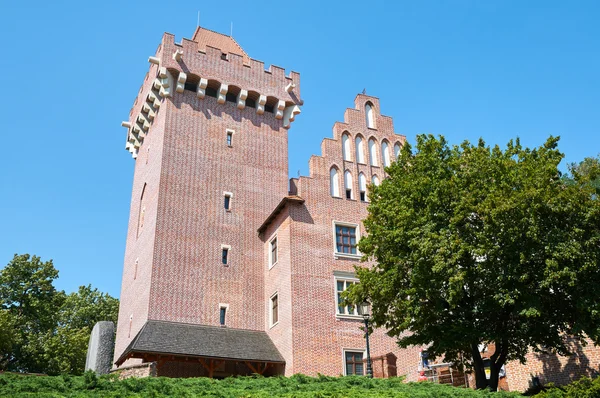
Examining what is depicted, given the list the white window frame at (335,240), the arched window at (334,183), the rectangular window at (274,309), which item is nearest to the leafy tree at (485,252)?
the white window frame at (335,240)

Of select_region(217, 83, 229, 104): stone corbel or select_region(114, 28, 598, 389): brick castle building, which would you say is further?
select_region(217, 83, 229, 104): stone corbel

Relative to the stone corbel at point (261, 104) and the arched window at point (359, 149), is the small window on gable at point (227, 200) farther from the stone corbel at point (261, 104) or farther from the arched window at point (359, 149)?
the arched window at point (359, 149)

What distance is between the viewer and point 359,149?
110ft

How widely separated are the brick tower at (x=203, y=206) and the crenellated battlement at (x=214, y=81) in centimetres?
7

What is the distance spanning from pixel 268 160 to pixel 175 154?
5548 mm

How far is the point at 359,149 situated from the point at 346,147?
818mm

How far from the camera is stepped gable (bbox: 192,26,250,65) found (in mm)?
40000

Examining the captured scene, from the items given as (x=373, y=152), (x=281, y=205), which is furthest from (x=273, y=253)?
(x=373, y=152)

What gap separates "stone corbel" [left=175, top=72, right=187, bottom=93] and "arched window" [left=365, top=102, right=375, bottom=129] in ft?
34.7

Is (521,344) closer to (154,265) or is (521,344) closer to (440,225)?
(440,225)

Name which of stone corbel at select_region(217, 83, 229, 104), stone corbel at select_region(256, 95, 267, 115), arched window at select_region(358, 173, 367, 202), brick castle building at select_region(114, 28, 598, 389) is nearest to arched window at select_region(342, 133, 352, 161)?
brick castle building at select_region(114, 28, 598, 389)

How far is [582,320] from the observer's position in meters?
19.0

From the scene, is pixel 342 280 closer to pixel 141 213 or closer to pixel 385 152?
pixel 385 152

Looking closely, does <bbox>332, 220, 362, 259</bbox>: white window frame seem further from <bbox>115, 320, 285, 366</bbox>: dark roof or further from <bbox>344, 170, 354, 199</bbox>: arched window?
<bbox>115, 320, 285, 366</bbox>: dark roof
